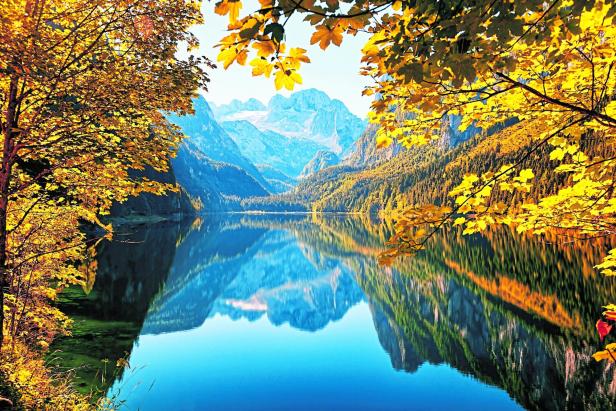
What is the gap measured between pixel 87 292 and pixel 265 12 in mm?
40051

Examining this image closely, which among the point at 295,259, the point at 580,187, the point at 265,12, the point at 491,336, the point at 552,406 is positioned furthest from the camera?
the point at 295,259

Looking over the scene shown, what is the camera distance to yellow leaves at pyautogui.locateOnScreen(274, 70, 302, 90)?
3420 millimetres

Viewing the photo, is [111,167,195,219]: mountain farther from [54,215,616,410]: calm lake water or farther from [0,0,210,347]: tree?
[0,0,210,347]: tree

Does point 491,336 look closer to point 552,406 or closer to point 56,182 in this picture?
A: point 552,406

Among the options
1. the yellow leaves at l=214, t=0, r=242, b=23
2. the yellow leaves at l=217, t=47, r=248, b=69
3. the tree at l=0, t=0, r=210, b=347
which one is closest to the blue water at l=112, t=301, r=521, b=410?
the tree at l=0, t=0, r=210, b=347

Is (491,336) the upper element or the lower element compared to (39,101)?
lower

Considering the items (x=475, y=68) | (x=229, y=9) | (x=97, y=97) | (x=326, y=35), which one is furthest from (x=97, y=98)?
(x=475, y=68)

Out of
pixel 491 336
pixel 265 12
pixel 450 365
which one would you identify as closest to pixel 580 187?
pixel 265 12

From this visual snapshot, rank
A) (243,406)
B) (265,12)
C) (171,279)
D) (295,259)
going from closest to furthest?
(265,12) → (243,406) → (171,279) → (295,259)

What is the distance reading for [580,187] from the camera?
6773mm

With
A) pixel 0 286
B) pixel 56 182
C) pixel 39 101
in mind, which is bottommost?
pixel 0 286

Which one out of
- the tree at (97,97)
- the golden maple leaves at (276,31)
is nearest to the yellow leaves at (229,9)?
the golden maple leaves at (276,31)

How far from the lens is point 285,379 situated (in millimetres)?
23094

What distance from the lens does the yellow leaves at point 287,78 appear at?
3.42 m
